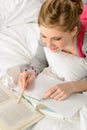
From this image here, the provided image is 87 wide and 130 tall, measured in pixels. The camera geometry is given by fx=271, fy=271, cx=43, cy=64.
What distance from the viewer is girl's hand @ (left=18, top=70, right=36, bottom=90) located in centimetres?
115

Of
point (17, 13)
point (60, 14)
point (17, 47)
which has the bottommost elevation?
point (17, 47)

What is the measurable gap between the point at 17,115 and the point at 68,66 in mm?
343

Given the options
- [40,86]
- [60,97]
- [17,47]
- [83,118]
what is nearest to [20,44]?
[17,47]

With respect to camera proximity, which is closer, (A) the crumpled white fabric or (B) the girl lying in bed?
(A) the crumpled white fabric

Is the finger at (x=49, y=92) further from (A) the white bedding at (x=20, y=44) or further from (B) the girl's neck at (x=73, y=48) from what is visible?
(B) the girl's neck at (x=73, y=48)

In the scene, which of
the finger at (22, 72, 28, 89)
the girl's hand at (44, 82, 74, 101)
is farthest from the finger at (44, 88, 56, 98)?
the finger at (22, 72, 28, 89)

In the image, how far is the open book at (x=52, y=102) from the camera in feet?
3.42

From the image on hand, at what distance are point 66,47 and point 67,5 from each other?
217 mm

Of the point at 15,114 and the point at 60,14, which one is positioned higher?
the point at 60,14

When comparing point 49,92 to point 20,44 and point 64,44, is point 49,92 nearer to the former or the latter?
point 64,44

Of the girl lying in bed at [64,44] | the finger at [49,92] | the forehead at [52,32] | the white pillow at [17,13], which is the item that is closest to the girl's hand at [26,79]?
the girl lying in bed at [64,44]

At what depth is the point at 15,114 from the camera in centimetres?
105

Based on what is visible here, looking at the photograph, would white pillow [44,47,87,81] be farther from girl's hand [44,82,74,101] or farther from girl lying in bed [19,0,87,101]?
girl's hand [44,82,74,101]

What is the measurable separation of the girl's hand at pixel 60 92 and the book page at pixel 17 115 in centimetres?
9
